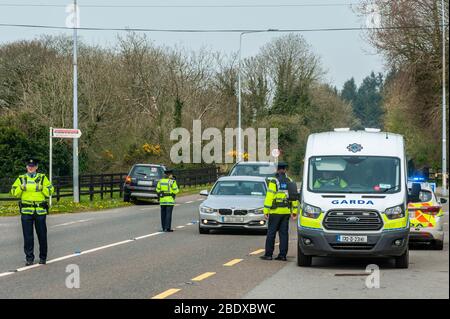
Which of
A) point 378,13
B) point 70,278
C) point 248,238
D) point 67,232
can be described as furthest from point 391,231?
point 378,13

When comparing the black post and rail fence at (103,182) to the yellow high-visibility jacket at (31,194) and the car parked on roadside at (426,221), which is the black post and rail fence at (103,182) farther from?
the yellow high-visibility jacket at (31,194)

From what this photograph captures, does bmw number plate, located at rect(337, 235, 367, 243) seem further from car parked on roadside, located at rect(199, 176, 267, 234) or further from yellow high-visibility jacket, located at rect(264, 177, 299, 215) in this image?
car parked on roadside, located at rect(199, 176, 267, 234)

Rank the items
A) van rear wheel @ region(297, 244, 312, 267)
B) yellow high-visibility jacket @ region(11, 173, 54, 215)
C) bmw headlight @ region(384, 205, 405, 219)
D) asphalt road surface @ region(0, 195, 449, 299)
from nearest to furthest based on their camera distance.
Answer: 1. asphalt road surface @ region(0, 195, 449, 299)
2. bmw headlight @ region(384, 205, 405, 219)
3. van rear wheel @ region(297, 244, 312, 267)
4. yellow high-visibility jacket @ region(11, 173, 54, 215)

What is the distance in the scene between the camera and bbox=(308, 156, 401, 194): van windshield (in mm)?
15492

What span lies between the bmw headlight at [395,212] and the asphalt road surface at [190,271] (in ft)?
2.89

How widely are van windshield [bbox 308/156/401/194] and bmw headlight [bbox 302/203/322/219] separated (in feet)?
1.71

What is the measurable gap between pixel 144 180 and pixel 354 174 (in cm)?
2280

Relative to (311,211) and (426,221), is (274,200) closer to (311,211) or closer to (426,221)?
(311,211)

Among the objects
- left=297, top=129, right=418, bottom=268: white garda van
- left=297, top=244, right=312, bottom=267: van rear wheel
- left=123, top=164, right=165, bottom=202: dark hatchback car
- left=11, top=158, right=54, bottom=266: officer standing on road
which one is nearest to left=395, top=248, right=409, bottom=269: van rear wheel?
left=297, top=129, right=418, bottom=268: white garda van

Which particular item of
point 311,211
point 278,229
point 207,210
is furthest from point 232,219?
point 311,211

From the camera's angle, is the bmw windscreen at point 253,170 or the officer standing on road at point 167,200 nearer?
the officer standing on road at point 167,200

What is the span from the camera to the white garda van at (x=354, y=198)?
48.3ft

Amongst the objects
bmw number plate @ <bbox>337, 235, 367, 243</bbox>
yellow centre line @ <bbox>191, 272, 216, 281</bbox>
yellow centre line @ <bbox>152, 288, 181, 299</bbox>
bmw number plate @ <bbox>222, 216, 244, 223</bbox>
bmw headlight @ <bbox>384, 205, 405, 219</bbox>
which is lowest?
yellow centre line @ <bbox>191, 272, 216, 281</bbox>

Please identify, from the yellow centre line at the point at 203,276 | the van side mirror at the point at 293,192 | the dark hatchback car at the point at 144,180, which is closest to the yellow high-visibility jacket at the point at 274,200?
the van side mirror at the point at 293,192
